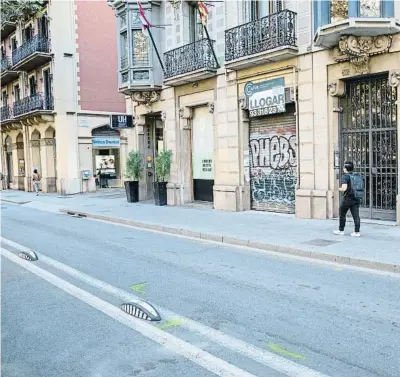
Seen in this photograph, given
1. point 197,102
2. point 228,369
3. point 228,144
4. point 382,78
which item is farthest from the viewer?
point 197,102

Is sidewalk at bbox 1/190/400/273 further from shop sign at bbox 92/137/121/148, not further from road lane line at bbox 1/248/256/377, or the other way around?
shop sign at bbox 92/137/121/148

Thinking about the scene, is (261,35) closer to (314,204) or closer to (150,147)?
(314,204)

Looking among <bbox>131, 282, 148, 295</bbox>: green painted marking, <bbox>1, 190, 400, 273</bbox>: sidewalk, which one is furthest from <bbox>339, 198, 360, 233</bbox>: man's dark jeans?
<bbox>131, 282, 148, 295</bbox>: green painted marking

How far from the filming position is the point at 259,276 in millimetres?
7215

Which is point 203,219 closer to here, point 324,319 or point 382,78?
point 382,78

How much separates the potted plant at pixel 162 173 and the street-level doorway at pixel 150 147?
7.56 feet

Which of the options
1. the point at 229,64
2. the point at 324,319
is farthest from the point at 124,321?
the point at 229,64

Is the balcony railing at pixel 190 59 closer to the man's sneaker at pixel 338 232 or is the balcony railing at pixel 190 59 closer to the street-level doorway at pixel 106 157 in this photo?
the man's sneaker at pixel 338 232

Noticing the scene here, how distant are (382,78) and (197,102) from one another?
7100 millimetres

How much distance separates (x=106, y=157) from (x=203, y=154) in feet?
Result: 45.0

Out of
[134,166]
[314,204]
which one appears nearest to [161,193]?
[134,166]

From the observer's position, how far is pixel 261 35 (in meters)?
13.9

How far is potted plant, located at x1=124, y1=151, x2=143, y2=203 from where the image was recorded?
19.8m

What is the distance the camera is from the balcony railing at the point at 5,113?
33.7 metres
